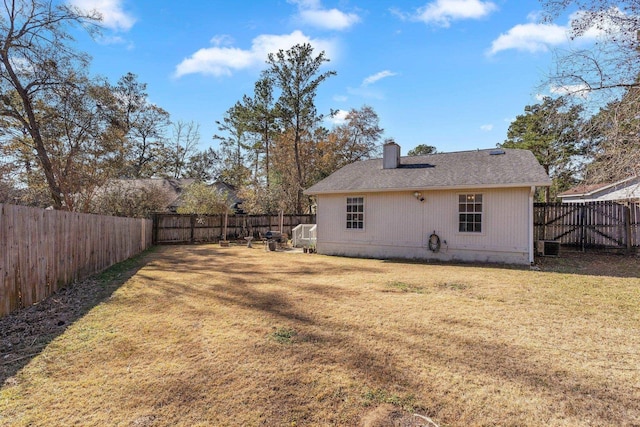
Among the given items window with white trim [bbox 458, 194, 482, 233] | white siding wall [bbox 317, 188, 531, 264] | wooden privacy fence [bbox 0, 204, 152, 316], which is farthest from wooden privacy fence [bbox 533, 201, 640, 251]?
wooden privacy fence [bbox 0, 204, 152, 316]

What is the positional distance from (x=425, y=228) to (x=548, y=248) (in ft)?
13.9

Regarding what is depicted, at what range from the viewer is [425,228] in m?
10.4

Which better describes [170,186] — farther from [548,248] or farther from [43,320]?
[548,248]

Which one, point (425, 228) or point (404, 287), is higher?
point (425, 228)

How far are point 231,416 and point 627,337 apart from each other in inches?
181

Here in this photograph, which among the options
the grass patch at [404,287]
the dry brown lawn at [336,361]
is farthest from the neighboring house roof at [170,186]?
the grass patch at [404,287]

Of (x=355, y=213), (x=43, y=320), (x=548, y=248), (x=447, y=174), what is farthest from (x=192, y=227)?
(x=548, y=248)

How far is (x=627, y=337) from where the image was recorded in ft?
12.6

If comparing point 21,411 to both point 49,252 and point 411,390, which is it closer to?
point 411,390

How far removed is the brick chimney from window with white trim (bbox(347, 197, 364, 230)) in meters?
2.19

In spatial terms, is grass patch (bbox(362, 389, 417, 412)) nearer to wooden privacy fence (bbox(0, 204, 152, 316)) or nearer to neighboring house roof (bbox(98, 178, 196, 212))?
wooden privacy fence (bbox(0, 204, 152, 316))

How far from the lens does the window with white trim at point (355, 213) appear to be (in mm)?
11586

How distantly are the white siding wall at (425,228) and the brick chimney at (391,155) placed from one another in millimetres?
2106

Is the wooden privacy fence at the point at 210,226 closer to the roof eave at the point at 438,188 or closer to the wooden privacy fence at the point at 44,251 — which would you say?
the roof eave at the point at 438,188
